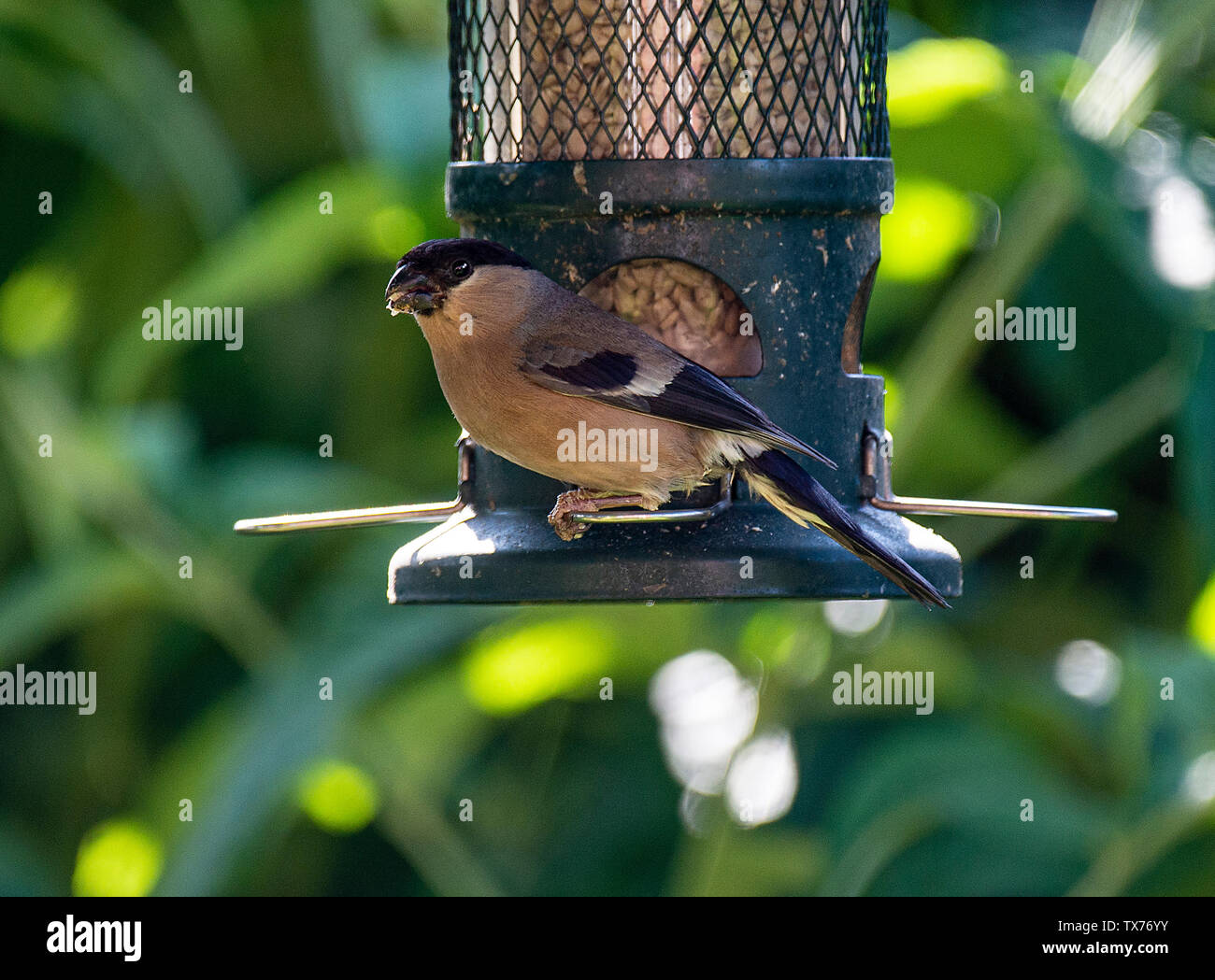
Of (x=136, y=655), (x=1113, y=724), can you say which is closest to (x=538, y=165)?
(x=1113, y=724)

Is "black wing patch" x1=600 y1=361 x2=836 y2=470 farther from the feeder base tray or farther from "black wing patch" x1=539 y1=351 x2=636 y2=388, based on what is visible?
the feeder base tray

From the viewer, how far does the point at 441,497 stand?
21.7ft

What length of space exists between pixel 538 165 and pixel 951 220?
5.85ft

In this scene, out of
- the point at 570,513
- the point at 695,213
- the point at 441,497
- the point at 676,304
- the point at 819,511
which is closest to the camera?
the point at 819,511

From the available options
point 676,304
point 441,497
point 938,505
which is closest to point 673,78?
point 676,304

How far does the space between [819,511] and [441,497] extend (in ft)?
10.7

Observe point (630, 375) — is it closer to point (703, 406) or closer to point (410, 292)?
point (703, 406)

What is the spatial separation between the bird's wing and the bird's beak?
220 millimetres

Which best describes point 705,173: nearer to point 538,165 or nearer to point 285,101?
point 538,165

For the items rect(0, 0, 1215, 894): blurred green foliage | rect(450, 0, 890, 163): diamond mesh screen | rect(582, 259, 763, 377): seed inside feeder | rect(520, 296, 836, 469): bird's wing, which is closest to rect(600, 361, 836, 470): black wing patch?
rect(520, 296, 836, 469): bird's wing

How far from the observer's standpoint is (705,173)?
3830 millimetres

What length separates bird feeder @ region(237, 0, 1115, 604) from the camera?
3.70m

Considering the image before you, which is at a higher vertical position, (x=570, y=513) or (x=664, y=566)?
(x=570, y=513)

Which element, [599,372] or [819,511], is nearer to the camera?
[819,511]
